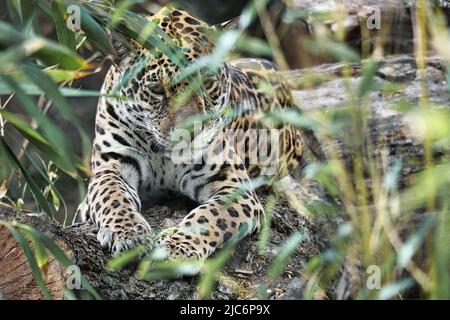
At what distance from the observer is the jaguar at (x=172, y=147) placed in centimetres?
491

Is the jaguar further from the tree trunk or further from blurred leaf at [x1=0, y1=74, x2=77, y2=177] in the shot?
blurred leaf at [x1=0, y1=74, x2=77, y2=177]

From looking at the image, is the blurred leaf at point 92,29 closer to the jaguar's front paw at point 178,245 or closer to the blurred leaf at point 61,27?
the blurred leaf at point 61,27

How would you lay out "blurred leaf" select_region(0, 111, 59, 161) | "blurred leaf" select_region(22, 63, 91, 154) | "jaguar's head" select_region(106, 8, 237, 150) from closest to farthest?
1. "blurred leaf" select_region(22, 63, 91, 154)
2. "blurred leaf" select_region(0, 111, 59, 161)
3. "jaguar's head" select_region(106, 8, 237, 150)

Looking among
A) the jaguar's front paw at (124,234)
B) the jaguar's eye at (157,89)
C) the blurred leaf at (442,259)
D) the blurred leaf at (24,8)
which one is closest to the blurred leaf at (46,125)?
the blurred leaf at (24,8)

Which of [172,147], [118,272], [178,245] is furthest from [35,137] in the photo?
[172,147]

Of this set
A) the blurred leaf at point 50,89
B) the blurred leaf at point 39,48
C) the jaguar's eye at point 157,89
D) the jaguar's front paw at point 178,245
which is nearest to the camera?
the blurred leaf at point 39,48

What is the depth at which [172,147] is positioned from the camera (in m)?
5.36

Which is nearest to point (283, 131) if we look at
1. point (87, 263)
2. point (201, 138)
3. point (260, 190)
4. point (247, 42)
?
point (260, 190)

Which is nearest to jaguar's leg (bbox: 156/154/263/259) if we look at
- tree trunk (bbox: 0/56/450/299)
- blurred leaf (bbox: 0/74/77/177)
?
tree trunk (bbox: 0/56/450/299)

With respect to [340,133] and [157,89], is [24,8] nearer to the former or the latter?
[157,89]

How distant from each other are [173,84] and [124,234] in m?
0.97

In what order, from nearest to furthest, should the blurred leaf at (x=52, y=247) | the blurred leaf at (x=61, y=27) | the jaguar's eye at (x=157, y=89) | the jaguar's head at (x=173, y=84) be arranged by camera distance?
the blurred leaf at (x=52, y=247) → the blurred leaf at (x=61, y=27) → the jaguar's head at (x=173, y=84) → the jaguar's eye at (x=157, y=89)

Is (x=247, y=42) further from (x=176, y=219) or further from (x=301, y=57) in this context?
(x=301, y=57)

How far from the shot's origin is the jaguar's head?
201 inches
